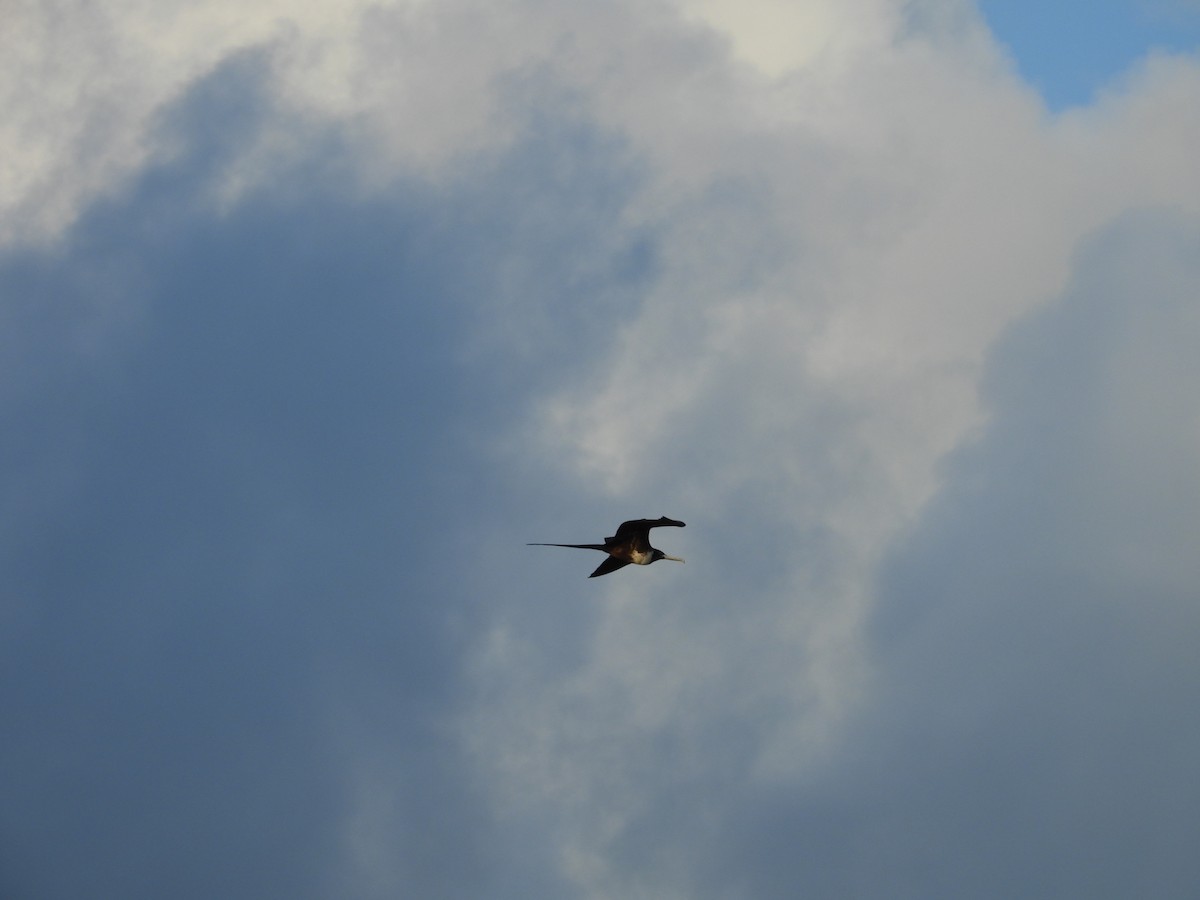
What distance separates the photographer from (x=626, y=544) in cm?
6456
